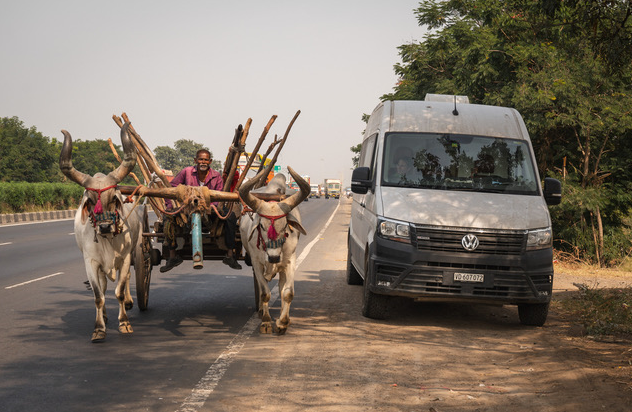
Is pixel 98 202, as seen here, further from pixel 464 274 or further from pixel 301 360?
pixel 464 274

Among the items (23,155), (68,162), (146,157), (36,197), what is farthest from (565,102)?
(23,155)

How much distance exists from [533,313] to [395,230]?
220 centimetres

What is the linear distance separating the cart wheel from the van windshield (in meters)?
3.40

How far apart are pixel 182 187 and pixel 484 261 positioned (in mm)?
3718

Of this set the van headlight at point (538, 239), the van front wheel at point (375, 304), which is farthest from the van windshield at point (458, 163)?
the van front wheel at point (375, 304)

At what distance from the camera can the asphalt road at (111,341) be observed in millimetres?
6121

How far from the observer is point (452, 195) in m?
9.53

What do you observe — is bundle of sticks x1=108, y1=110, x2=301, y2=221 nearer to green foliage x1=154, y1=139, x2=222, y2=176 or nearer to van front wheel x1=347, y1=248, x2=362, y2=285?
van front wheel x1=347, y1=248, x2=362, y2=285

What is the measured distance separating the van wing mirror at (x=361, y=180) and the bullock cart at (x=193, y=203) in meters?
1.11

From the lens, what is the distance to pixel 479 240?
8930 mm

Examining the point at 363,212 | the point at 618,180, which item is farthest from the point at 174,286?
the point at 618,180

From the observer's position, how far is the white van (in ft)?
29.3

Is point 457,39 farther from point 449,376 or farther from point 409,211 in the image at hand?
point 449,376

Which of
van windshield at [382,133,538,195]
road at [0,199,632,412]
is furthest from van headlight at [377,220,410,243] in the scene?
road at [0,199,632,412]
